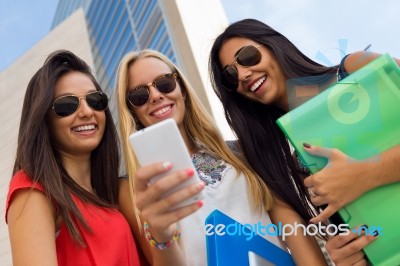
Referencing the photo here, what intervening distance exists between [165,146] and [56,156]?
1.11 metres

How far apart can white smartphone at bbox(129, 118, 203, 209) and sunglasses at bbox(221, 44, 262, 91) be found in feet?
3.95

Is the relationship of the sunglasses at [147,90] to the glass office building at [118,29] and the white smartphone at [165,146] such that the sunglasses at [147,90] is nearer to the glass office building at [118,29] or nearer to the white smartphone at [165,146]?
the white smartphone at [165,146]

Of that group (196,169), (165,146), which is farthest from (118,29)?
(165,146)

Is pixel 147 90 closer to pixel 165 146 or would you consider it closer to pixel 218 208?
pixel 218 208

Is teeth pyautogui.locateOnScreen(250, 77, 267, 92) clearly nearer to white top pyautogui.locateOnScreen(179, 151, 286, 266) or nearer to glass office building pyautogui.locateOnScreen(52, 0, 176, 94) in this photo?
white top pyautogui.locateOnScreen(179, 151, 286, 266)

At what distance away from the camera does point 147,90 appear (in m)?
1.90

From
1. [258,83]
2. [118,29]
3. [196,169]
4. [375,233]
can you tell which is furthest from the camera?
[118,29]

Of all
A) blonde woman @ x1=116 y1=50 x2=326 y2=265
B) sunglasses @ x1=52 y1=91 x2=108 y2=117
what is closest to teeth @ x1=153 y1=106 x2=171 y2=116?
blonde woman @ x1=116 y1=50 x2=326 y2=265

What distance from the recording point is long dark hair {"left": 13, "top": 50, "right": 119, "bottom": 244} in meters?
1.60

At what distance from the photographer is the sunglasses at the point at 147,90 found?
1.89m

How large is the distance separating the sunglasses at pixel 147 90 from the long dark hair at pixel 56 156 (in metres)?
0.30

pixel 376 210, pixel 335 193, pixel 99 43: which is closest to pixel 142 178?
pixel 335 193

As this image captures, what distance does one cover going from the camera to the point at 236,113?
7.19 ft

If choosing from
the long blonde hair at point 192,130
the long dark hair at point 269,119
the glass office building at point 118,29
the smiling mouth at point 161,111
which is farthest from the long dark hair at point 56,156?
the glass office building at point 118,29
